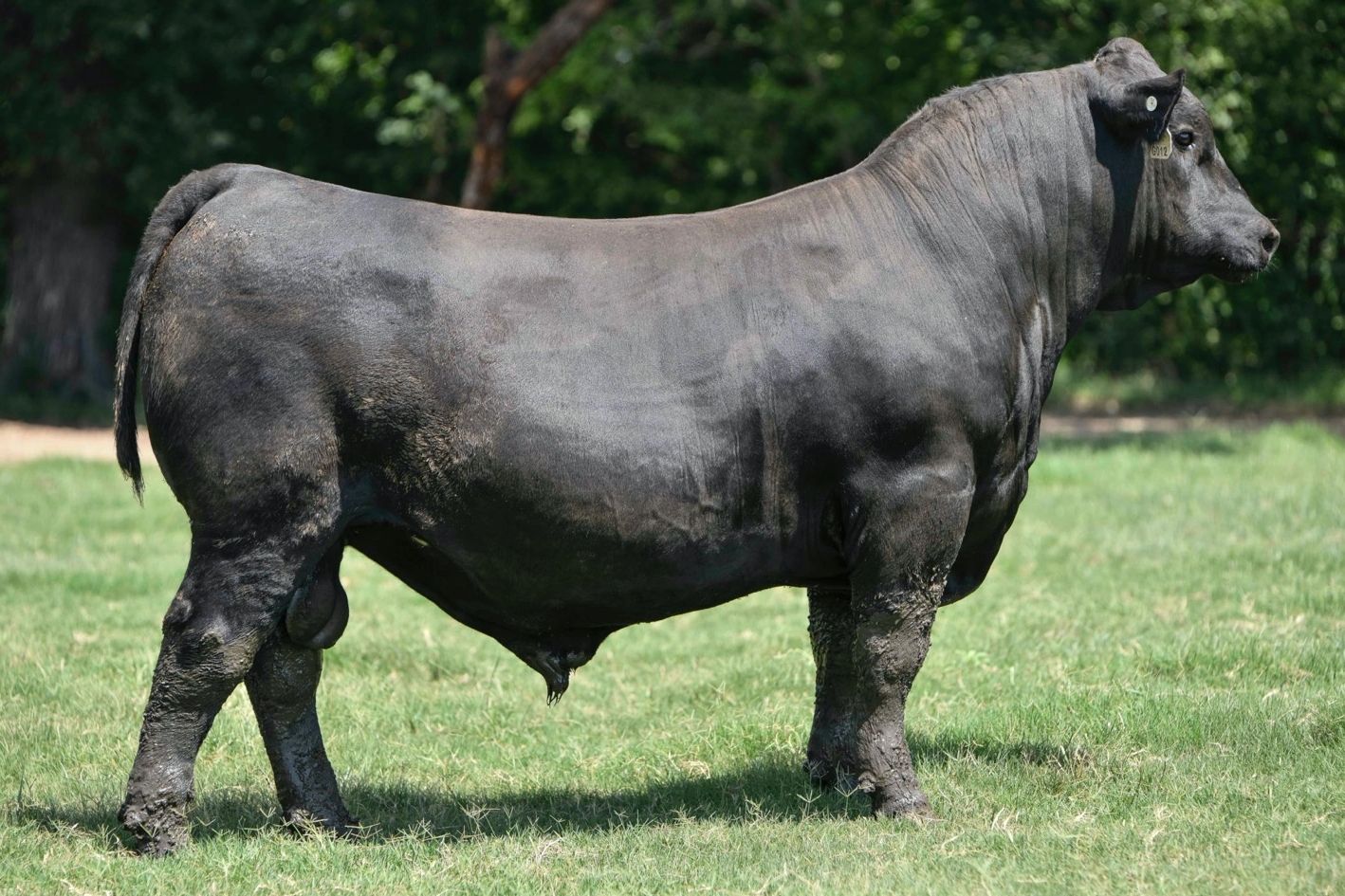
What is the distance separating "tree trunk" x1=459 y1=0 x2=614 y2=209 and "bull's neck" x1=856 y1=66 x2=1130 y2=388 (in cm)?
1000

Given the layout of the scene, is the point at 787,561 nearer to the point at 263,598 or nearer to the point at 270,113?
the point at 263,598

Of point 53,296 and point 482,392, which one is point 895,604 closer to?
point 482,392

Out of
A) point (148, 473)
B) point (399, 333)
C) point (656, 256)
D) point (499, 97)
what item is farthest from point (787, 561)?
point (499, 97)

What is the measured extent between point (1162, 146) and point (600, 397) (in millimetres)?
2038

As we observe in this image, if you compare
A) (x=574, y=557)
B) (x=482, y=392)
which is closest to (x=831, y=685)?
(x=574, y=557)

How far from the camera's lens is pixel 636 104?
17328 millimetres

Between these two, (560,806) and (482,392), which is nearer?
(482,392)

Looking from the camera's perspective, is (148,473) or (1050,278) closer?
(1050,278)

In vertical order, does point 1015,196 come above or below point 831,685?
above

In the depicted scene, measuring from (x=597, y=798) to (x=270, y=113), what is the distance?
13.6 metres

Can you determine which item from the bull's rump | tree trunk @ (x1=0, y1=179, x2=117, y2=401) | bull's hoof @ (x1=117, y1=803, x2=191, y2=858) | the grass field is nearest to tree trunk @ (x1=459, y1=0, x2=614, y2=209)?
tree trunk @ (x1=0, y1=179, x2=117, y2=401)

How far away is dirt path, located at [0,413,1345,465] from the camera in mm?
13594

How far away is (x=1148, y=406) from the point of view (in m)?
16.2

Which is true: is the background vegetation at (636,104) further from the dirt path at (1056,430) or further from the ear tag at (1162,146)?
the ear tag at (1162,146)
